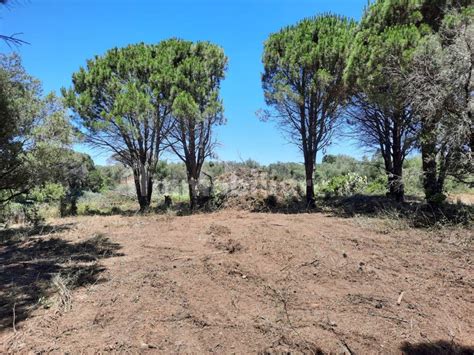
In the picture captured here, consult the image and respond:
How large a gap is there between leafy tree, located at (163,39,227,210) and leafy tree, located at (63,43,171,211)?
52cm

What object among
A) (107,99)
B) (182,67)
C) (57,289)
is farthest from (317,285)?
(107,99)

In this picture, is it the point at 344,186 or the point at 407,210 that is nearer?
the point at 407,210

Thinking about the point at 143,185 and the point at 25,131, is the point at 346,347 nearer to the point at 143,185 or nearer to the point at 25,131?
the point at 25,131

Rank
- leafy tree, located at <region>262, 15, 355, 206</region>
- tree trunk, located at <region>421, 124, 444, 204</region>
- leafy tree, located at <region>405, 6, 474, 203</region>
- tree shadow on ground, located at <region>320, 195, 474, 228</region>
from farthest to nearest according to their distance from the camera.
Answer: leafy tree, located at <region>262, 15, 355, 206</region> < tree trunk, located at <region>421, 124, 444, 204</region> < tree shadow on ground, located at <region>320, 195, 474, 228</region> < leafy tree, located at <region>405, 6, 474, 203</region>

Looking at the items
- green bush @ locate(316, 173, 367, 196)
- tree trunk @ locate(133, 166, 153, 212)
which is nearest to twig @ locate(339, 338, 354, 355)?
tree trunk @ locate(133, 166, 153, 212)

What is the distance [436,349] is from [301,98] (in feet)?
27.6

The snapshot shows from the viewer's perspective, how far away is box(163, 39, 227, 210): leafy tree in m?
11.6

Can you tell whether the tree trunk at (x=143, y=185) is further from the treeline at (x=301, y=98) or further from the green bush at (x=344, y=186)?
the green bush at (x=344, y=186)

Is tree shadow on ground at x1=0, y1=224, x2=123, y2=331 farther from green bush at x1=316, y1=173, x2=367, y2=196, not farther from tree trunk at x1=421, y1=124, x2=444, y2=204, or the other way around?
green bush at x1=316, y1=173, x2=367, y2=196

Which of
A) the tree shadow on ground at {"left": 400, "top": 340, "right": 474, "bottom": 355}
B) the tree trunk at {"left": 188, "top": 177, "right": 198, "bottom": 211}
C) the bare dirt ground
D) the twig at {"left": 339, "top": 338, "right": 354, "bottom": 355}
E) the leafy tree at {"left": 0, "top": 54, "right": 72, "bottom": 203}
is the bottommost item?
the tree shadow on ground at {"left": 400, "top": 340, "right": 474, "bottom": 355}

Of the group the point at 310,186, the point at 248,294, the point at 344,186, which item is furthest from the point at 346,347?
the point at 344,186

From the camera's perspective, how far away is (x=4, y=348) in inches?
113

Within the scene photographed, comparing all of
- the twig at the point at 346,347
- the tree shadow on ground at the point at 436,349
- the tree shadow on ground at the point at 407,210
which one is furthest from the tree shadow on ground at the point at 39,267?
the tree shadow on ground at the point at 407,210

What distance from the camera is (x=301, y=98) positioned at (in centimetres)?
1043
